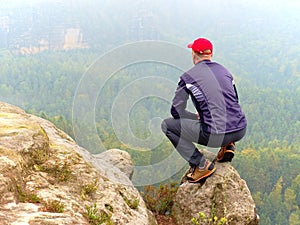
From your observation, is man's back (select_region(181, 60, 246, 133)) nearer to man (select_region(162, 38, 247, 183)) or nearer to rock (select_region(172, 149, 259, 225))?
man (select_region(162, 38, 247, 183))

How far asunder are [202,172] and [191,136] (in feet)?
3.44

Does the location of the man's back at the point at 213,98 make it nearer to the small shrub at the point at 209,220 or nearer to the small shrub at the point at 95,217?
the small shrub at the point at 209,220

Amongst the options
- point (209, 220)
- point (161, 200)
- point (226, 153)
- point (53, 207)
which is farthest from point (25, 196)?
point (226, 153)

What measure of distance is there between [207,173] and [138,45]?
183 inches

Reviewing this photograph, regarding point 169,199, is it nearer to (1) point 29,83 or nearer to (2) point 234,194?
(2) point 234,194

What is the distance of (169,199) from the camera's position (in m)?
8.84

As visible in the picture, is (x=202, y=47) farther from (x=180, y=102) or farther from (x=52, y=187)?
(x=52, y=187)

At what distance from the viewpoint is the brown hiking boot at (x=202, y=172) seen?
7.87 m

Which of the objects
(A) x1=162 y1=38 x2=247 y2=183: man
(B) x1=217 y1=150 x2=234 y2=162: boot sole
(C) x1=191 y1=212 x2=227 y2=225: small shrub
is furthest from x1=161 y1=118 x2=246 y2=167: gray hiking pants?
(C) x1=191 y1=212 x2=227 y2=225: small shrub

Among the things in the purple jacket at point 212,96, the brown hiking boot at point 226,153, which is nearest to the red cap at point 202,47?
the purple jacket at point 212,96

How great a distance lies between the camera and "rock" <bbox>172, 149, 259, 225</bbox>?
762 centimetres

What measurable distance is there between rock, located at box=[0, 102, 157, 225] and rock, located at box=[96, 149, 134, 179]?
212 cm

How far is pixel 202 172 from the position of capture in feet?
26.0

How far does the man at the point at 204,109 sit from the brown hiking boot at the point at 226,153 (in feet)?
1.24
